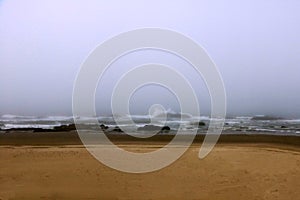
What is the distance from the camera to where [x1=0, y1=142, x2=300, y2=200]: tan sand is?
130 cm

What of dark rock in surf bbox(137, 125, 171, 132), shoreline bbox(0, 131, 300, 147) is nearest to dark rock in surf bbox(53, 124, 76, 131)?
shoreline bbox(0, 131, 300, 147)

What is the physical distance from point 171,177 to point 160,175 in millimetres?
37

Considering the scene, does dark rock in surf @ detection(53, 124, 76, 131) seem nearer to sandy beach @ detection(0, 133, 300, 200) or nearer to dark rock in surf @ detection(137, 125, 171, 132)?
sandy beach @ detection(0, 133, 300, 200)

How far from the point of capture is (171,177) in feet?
4.32

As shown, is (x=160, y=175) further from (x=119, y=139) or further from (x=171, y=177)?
(x=119, y=139)

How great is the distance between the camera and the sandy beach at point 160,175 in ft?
4.26

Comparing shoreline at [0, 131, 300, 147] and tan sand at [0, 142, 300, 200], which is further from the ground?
shoreline at [0, 131, 300, 147]

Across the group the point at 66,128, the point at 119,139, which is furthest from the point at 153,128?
the point at 66,128

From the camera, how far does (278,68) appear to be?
1.33 metres

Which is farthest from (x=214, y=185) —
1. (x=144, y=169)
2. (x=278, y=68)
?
(x=278, y=68)

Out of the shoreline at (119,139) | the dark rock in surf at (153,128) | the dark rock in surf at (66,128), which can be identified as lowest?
the shoreline at (119,139)

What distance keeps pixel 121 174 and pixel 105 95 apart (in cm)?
27

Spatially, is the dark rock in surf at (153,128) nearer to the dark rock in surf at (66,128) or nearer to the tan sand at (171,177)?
the tan sand at (171,177)

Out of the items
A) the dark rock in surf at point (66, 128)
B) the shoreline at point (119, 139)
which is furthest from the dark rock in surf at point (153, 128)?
the dark rock in surf at point (66, 128)
